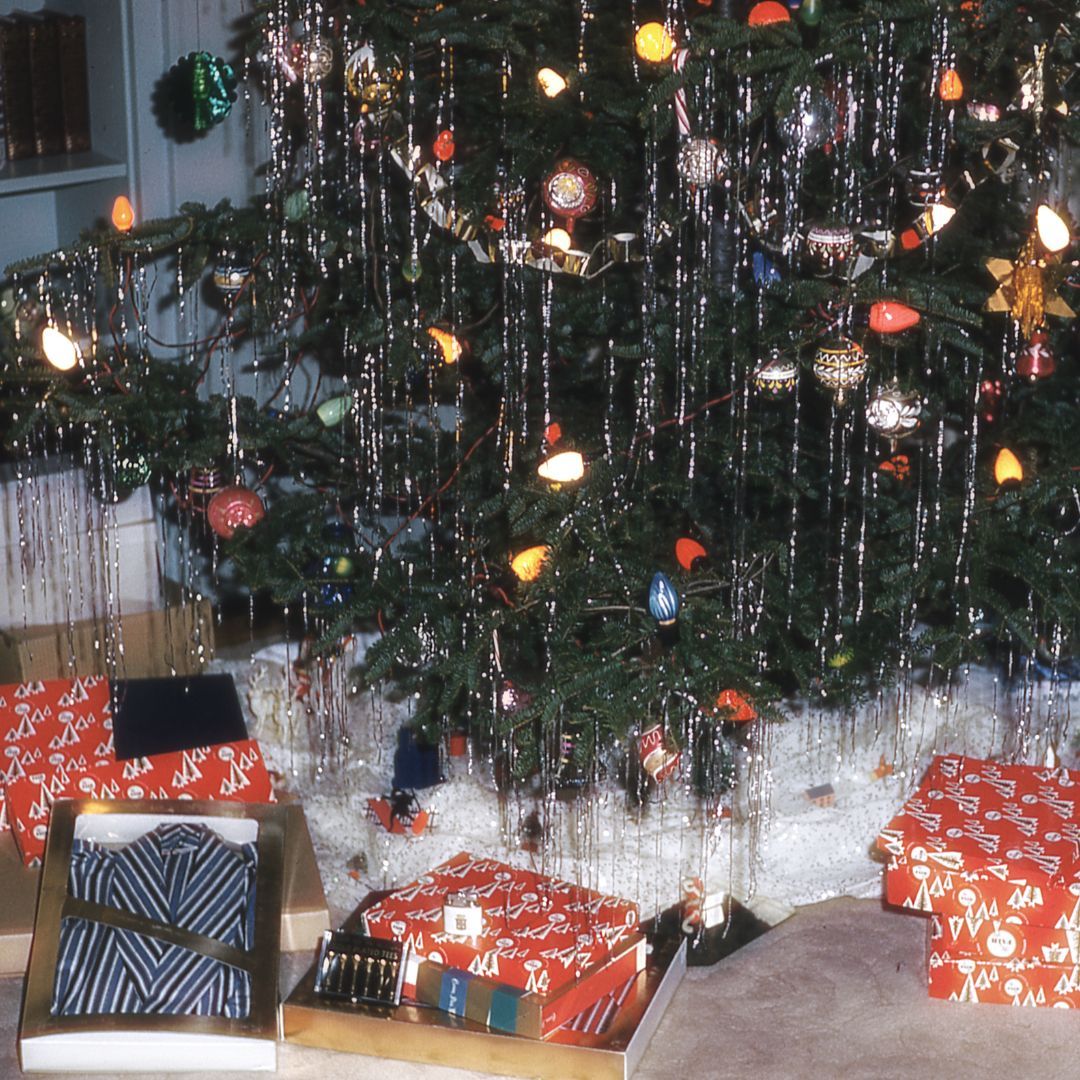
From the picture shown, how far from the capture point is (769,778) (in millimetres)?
1960

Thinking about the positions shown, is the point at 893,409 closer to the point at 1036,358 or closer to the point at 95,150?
the point at 1036,358

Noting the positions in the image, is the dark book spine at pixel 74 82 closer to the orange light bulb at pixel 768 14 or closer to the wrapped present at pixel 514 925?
the orange light bulb at pixel 768 14

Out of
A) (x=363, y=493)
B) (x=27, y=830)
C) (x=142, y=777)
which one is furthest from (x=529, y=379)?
(x=27, y=830)

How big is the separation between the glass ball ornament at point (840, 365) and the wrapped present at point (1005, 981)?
617 mm

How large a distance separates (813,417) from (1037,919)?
69 centimetres

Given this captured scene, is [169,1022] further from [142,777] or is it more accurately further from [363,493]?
[363,493]

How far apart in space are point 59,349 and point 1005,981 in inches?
50.0

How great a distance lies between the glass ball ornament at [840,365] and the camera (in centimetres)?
165

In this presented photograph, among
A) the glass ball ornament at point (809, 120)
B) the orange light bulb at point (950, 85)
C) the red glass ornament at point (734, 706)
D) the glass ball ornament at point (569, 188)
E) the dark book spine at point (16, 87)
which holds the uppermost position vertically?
the dark book spine at point (16, 87)

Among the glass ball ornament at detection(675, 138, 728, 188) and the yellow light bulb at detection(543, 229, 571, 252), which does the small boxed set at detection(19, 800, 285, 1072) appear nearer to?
the yellow light bulb at detection(543, 229, 571, 252)

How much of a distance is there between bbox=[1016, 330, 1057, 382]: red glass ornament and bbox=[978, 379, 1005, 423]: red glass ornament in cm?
13

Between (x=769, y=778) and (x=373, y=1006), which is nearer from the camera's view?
(x=373, y=1006)

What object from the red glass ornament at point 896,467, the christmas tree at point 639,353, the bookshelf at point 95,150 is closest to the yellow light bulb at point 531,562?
the christmas tree at point 639,353

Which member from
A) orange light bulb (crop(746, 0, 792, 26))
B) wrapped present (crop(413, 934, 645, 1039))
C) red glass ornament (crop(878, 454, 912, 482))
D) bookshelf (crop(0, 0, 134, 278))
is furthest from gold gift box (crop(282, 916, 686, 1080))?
bookshelf (crop(0, 0, 134, 278))
